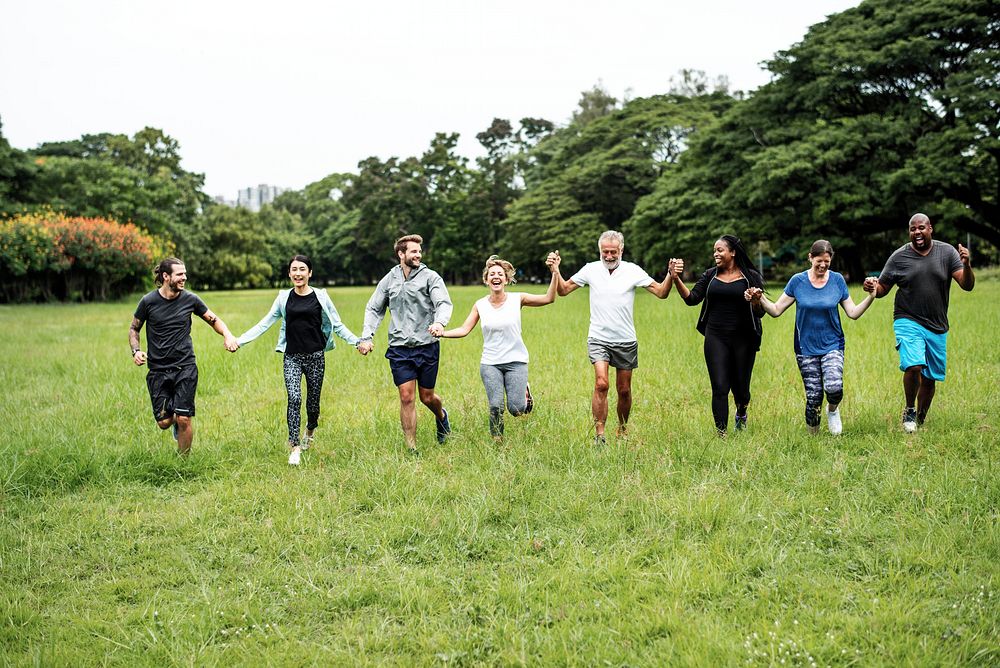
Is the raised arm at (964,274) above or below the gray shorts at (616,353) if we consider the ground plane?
above

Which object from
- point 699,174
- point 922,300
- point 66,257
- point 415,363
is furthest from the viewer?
point 66,257

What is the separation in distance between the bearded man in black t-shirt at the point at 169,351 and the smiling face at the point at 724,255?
4910mm

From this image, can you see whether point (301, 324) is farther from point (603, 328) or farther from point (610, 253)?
point (610, 253)

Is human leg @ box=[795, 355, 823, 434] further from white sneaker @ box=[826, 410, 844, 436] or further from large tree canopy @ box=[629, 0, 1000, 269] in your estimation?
large tree canopy @ box=[629, 0, 1000, 269]

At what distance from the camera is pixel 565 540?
5.16 metres

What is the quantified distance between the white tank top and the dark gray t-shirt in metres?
3.66

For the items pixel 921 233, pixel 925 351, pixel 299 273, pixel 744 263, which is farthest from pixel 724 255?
pixel 299 273

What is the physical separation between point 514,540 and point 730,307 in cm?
367

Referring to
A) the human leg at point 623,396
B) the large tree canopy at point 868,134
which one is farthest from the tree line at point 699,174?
the human leg at point 623,396

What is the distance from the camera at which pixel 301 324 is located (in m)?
7.66

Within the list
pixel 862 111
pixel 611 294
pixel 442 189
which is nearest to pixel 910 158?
pixel 862 111

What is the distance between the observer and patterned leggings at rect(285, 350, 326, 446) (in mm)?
7578

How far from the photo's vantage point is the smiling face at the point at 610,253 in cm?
761

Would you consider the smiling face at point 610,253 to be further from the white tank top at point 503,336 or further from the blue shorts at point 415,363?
the blue shorts at point 415,363
